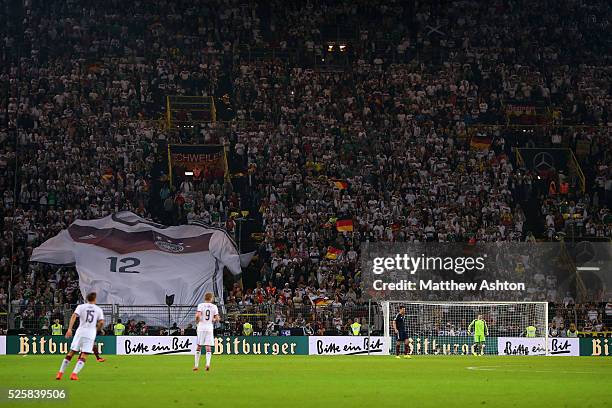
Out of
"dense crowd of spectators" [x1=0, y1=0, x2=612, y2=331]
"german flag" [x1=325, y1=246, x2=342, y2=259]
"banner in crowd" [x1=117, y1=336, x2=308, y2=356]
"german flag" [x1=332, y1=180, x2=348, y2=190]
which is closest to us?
"banner in crowd" [x1=117, y1=336, x2=308, y2=356]

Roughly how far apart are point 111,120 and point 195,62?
7.49 meters

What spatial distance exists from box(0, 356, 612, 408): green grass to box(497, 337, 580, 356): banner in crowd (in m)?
6.82

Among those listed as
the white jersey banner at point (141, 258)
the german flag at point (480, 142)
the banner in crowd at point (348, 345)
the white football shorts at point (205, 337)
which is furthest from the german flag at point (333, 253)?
the white football shorts at point (205, 337)

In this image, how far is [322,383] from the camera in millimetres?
25969

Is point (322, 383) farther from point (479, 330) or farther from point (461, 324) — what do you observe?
point (461, 324)

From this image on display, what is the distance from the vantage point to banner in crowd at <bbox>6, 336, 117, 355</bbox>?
43.5 m

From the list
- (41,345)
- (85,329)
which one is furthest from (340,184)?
(85,329)

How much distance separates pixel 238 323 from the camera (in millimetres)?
45781

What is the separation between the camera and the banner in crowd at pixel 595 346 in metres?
45.2

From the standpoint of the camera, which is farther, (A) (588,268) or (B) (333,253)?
(B) (333,253)

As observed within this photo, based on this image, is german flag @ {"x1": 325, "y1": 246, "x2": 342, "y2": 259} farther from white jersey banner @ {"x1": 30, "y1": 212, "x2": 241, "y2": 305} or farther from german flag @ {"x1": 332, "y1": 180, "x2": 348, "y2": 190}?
german flag @ {"x1": 332, "y1": 180, "x2": 348, "y2": 190}

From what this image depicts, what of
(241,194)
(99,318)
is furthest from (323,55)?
(99,318)

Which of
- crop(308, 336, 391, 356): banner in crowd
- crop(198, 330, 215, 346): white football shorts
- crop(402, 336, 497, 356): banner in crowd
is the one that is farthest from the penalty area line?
crop(402, 336, 497, 356): banner in crowd

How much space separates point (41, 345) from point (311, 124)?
21.9 metres
